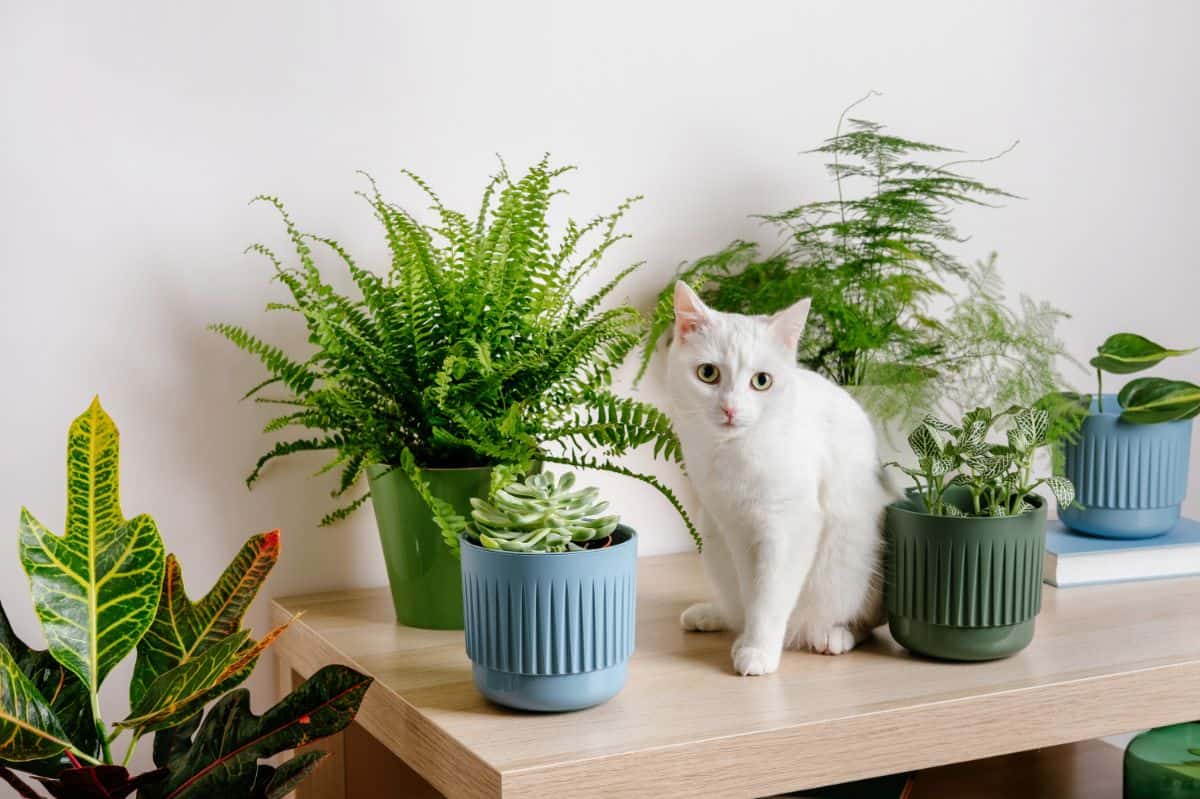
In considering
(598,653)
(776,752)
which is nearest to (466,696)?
(598,653)

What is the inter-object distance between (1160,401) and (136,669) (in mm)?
1095

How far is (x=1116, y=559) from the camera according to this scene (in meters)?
1.28

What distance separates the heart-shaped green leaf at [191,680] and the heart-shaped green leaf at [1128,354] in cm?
100

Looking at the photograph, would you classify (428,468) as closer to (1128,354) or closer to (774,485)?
(774,485)

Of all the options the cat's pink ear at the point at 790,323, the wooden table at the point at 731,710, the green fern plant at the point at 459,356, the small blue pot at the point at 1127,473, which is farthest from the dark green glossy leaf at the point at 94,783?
the small blue pot at the point at 1127,473

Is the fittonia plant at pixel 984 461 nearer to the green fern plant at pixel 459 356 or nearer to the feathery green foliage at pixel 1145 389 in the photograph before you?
the green fern plant at pixel 459 356

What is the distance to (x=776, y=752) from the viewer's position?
0.83 metres

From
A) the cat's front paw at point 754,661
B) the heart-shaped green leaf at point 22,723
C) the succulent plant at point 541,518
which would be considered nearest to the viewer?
the heart-shaped green leaf at point 22,723

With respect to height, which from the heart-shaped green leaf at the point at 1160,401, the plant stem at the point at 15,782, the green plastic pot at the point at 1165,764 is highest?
the heart-shaped green leaf at the point at 1160,401

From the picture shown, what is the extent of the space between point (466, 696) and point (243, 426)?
45 centimetres

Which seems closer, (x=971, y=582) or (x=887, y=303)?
(x=971, y=582)

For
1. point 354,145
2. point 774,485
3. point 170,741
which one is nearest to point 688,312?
point 774,485

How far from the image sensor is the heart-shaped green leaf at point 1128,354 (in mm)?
1301

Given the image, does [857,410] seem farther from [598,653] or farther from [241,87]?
[241,87]
